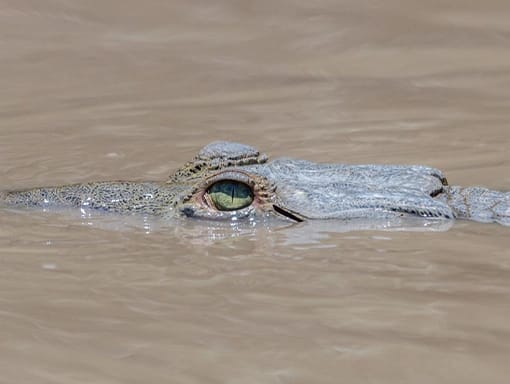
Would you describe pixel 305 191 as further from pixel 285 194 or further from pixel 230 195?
pixel 230 195

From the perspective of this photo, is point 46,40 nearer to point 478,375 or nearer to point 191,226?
point 191,226

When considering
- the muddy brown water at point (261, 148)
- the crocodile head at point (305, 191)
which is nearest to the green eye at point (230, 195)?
the crocodile head at point (305, 191)

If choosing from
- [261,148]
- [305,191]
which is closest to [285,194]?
[305,191]

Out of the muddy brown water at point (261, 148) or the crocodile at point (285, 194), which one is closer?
the muddy brown water at point (261, 148)

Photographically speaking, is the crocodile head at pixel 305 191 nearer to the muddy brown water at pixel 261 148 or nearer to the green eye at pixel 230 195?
the green eye at pixel 230 195

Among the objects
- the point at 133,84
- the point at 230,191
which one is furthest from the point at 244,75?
the point at 230,191

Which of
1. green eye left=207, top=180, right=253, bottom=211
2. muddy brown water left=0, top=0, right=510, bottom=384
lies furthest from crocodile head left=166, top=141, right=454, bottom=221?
muddy brown water left=0, top=0, right=510, bottom=384

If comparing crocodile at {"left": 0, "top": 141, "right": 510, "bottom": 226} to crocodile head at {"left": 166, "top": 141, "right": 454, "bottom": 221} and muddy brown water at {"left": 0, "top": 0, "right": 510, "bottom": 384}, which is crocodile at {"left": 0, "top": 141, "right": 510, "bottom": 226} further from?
muddy brown water at {"left": 0, "top": 0, "right": 510, "bottom": 384}
